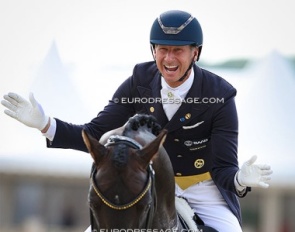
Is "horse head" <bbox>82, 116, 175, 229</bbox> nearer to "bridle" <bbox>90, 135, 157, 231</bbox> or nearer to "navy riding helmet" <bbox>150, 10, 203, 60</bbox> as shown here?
"bridle" <bbox>90, 135, 157, 231</bbox>

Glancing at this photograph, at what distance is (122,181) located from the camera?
12.5 feet

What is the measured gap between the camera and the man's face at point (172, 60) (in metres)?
4.88

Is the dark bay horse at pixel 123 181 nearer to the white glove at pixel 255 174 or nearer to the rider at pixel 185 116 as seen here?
the white glove at pixel 255 174

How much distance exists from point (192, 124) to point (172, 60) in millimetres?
387

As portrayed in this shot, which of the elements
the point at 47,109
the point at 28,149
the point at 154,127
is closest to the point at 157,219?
the point at 154,127

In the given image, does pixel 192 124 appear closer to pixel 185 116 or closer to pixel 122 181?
pixel 185 116

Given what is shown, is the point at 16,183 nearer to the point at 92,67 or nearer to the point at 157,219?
the point at 92,67

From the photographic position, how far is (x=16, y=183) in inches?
825

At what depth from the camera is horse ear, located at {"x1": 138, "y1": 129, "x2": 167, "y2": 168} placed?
152 inches

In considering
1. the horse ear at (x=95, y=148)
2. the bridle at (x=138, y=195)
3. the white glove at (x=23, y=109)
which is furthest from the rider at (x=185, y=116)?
the horse ear at (x=95, y=148)

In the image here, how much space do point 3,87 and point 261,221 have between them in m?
9.49

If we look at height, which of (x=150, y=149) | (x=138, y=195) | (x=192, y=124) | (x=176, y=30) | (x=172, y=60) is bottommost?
(x=138, y=195)

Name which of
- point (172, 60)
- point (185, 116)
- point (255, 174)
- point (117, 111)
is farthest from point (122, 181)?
point (117, 111)

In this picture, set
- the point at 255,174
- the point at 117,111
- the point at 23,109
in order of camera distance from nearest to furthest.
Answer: the point at 255,174
the point at 23,109
the point at 117,111
